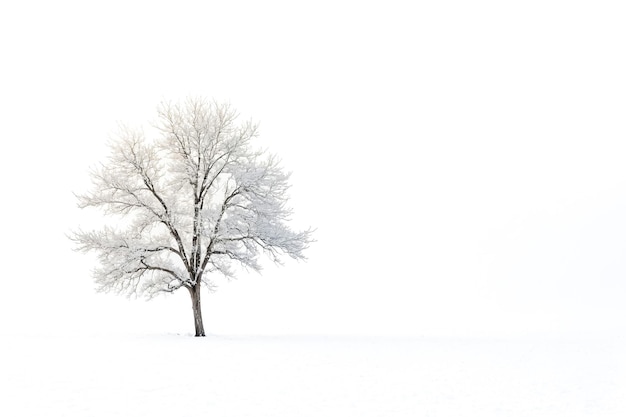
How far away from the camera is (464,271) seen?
201 ft

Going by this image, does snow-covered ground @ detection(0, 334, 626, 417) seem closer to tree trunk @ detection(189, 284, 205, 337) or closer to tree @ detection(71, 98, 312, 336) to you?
tree trunk @ detection(189, 284, 205, 337)

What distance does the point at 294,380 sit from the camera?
14594 mm

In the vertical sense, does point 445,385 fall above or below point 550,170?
below

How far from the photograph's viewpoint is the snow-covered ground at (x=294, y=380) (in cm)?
1188

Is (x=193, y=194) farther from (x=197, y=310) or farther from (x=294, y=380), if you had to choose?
(x=294, y=380)

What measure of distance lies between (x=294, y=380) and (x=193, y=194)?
15.7 m

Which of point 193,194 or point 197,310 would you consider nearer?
point 197,310

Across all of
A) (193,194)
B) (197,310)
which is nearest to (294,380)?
(197,310)

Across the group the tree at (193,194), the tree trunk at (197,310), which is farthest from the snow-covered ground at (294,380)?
the tree at (193,194)

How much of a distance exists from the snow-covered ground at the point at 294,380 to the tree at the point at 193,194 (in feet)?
17.7

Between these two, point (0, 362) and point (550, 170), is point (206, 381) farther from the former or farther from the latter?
point (550, 170)

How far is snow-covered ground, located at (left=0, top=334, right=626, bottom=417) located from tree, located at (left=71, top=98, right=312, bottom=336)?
5401 millimetres

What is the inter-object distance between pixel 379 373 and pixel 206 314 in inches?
1290

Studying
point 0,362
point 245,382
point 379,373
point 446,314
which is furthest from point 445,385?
point 446,314
